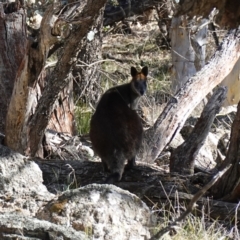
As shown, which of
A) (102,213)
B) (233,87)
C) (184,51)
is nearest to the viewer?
(102,213)

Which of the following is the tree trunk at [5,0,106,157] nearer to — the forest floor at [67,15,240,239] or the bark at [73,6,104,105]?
the forest floor at [67,15,240,239]

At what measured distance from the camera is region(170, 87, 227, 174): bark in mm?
7242

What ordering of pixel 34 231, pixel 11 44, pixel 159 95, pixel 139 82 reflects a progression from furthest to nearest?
1. pixel 159 95
2. pixel 139 82
3. pixel 11 44
4. pixel 34 231

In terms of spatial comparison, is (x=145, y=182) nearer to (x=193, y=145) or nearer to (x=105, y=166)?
Answer: (x=105, y=166)

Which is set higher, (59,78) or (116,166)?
(59,78)

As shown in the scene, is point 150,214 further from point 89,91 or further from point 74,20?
point 89,91

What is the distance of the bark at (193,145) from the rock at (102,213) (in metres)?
2.31

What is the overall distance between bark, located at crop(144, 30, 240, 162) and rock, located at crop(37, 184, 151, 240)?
10.1 feet

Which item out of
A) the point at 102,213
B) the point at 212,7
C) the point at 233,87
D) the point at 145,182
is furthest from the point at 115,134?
the point at 233,87

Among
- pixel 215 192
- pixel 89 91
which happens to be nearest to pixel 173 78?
pixel 89 91

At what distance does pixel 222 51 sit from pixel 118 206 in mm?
4164

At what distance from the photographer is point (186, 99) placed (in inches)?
320

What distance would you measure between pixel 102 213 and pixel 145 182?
189 cm

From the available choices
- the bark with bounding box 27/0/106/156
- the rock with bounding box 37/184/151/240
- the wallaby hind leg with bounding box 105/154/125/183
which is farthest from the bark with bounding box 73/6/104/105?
the rock with bounding box 37/184/151/240
